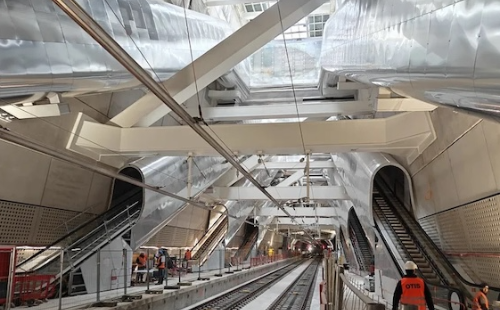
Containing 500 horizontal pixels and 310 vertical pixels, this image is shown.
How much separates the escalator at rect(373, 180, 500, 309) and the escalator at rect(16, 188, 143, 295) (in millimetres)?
7672

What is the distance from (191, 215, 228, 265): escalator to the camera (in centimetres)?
2380

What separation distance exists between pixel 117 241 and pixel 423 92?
Answer: 1038cm

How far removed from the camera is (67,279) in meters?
10.5

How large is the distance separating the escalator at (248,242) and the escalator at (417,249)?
1941cm

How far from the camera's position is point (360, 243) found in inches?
966

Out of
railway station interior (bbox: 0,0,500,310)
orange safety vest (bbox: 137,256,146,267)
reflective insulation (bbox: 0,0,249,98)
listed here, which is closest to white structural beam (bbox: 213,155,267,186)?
railway station interior (bbox: 0,0,500,310)

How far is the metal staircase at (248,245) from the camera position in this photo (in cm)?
3272

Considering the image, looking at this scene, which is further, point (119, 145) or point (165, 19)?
point (119, 145)

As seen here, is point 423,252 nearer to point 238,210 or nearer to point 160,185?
point 160,185

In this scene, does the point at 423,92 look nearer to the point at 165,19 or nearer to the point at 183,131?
the point at 165,19

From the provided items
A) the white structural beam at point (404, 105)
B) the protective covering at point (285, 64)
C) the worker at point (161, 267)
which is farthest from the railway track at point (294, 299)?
the white structural beam at point (404, 105)

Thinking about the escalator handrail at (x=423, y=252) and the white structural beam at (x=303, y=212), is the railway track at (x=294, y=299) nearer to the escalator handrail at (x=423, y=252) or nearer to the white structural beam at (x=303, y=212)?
the escalator handrail at (x=423, y=252)

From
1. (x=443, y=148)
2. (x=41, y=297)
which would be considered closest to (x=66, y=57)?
(x=41, y=297)

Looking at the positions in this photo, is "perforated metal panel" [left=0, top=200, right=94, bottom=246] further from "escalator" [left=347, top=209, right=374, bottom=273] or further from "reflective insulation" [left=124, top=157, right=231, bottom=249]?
"escalator" [left=347, top=209, right=374, bottom=273]
